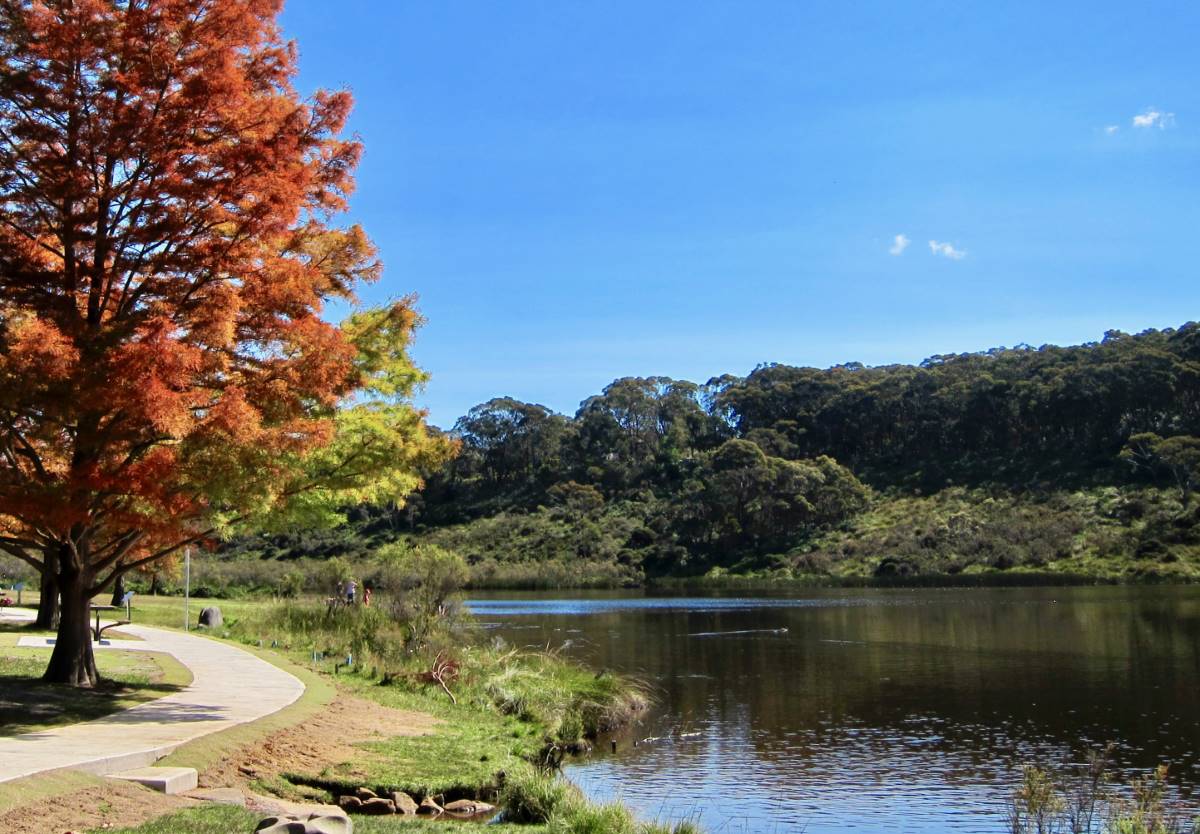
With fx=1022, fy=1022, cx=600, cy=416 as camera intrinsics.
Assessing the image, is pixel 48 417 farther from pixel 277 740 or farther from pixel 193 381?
pixel 277 740

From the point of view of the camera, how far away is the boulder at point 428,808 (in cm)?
1341

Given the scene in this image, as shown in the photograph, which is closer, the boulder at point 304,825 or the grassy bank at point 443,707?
the boulder at point 304,825

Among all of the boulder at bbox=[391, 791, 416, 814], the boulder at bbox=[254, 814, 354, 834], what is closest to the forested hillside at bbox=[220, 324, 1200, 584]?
the boulder at bbox=[391, 791, 416, 814]

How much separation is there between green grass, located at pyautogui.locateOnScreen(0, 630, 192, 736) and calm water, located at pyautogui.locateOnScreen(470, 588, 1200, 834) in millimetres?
7875

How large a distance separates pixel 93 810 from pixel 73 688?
7868mm

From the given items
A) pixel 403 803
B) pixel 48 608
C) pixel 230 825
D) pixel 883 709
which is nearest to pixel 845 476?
pixel 883 709

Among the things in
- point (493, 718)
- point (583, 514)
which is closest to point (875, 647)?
point (493, 718)

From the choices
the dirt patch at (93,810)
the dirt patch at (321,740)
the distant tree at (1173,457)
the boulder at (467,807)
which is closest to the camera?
the dirt patch at (93,810)

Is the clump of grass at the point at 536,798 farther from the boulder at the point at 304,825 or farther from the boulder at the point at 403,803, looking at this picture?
the boulder at the point at 304,825

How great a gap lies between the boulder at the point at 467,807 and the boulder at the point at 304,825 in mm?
4585

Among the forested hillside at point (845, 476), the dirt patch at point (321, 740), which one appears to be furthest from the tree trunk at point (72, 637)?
the forested hillside at point (845, 476)

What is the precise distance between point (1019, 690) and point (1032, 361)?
114 meters

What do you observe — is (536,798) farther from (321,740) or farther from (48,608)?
(48,608)

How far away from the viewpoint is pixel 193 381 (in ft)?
51.0
